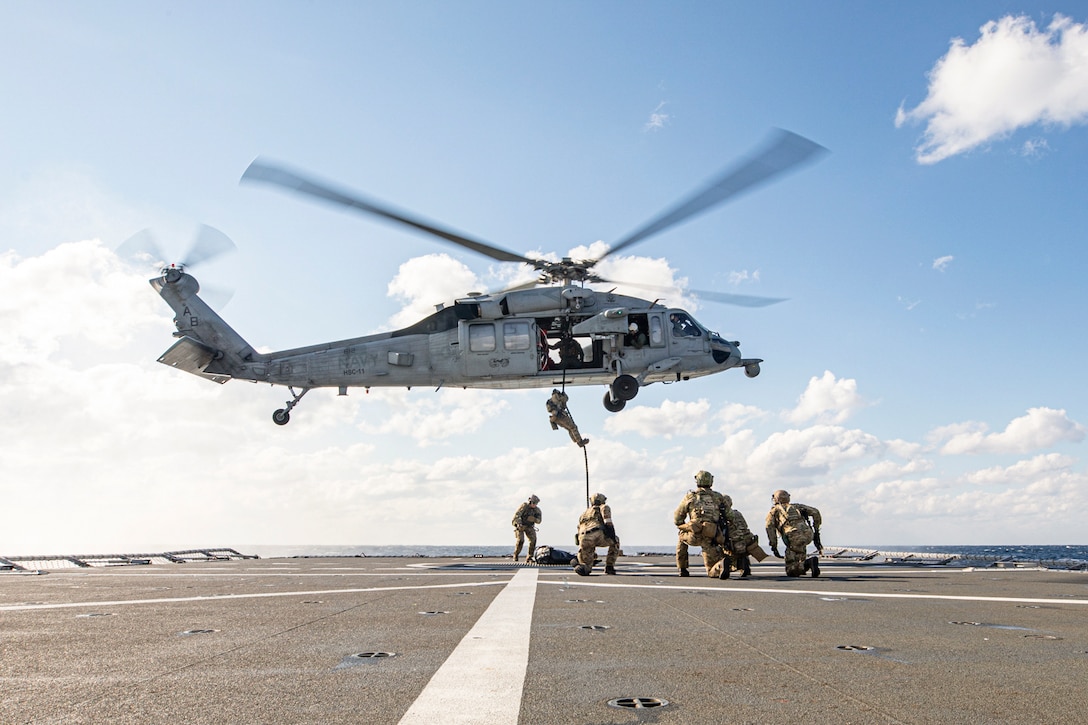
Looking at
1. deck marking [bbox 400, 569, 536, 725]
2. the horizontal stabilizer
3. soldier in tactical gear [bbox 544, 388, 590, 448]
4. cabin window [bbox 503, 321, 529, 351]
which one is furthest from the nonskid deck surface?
the horizontal stabilizer

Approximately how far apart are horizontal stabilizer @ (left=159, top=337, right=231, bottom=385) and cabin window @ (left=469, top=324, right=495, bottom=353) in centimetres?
750

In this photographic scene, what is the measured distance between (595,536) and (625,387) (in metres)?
8.13

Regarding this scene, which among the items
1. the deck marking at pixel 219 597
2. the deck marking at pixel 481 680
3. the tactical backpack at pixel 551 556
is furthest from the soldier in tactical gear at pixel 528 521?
the deck marking at pixel 481 680

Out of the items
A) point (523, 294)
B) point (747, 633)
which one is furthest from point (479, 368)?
point (747, 633)

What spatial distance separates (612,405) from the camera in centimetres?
2170

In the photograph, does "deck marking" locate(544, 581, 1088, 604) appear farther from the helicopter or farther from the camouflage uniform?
the helicopter

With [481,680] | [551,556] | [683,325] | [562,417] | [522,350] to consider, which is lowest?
[481,680]

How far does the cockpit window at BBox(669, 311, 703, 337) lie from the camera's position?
21547 millimetres

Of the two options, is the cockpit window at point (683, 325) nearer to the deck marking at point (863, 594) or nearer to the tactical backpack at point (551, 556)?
the tactical backpack at point (551, 556)

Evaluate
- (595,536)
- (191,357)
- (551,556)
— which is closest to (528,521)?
(551,556)

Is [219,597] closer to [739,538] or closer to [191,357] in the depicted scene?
[739,538]

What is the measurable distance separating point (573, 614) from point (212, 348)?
18348 millimetres

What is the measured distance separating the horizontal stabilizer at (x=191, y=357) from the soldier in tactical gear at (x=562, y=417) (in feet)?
Answer: 32.1

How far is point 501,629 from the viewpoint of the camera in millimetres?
6062
